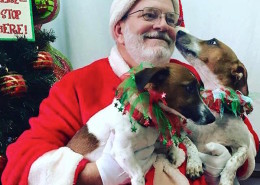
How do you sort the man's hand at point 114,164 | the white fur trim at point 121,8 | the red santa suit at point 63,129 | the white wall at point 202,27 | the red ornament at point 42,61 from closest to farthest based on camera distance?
the man's hand at point 114,164, the red santa suit at point 63,129, the white fur trim at point 121,8, the red ornament at point 42,61, the white wall at point 202,27

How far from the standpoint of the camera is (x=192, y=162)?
39.3 inches

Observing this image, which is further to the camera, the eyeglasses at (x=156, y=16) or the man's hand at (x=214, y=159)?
the eyeglasses at (x=156, y=16)

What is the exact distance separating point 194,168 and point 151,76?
317 millimetres

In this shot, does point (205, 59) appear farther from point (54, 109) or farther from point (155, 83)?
point (54, 109)

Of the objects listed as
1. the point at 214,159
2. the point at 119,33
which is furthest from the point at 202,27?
the point at 214,159

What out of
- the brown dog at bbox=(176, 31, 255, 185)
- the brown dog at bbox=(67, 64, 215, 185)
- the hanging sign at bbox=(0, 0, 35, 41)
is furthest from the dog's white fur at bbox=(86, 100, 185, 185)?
the hanging sign at bbox=(0, 0, 35, 41)

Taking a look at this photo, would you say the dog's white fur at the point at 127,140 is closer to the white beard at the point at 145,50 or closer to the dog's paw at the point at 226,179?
the dog's paw at the point at 226,179

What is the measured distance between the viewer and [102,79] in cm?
131

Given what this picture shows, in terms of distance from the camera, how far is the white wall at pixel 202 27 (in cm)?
171

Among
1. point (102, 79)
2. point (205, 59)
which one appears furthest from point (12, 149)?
point (205, 59)

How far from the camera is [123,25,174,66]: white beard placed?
1119mm

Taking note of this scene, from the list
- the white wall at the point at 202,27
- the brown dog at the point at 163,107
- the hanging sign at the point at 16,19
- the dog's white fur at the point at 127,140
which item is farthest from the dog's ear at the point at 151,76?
the hanging sign at the point at 16,19

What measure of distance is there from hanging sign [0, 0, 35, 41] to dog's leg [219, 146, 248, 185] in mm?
998

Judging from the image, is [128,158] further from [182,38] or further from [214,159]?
[182,38]
